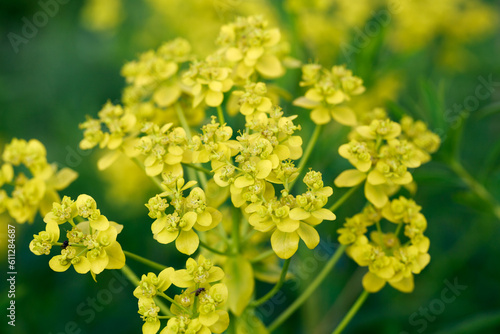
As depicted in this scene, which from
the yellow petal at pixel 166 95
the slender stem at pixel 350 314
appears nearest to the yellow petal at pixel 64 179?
the yellow petal at pixel 166 95

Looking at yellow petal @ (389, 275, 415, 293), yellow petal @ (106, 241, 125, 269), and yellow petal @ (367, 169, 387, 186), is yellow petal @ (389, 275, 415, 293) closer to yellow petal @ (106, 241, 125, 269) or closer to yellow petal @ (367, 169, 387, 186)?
yellow petal @ (367, 169, 387, 186)

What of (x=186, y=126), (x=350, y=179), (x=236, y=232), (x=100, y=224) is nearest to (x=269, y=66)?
(x=186, y=126)

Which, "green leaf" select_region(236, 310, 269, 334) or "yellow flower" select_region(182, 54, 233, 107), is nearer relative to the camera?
"green leaf" select_region(236, 310, 269, 334)

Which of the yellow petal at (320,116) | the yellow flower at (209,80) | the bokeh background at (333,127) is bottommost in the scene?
the bokeh background at (333,127)

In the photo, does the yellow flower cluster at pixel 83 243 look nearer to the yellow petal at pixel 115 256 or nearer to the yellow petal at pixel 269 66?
the yellow petal at pixel 115 256

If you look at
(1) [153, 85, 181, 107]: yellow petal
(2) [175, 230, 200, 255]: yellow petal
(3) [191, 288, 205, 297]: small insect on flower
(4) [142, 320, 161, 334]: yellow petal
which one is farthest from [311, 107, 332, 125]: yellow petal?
(4) [142, 320, 161, 334]: yellow petal

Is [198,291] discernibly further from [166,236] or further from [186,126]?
[186,126]
